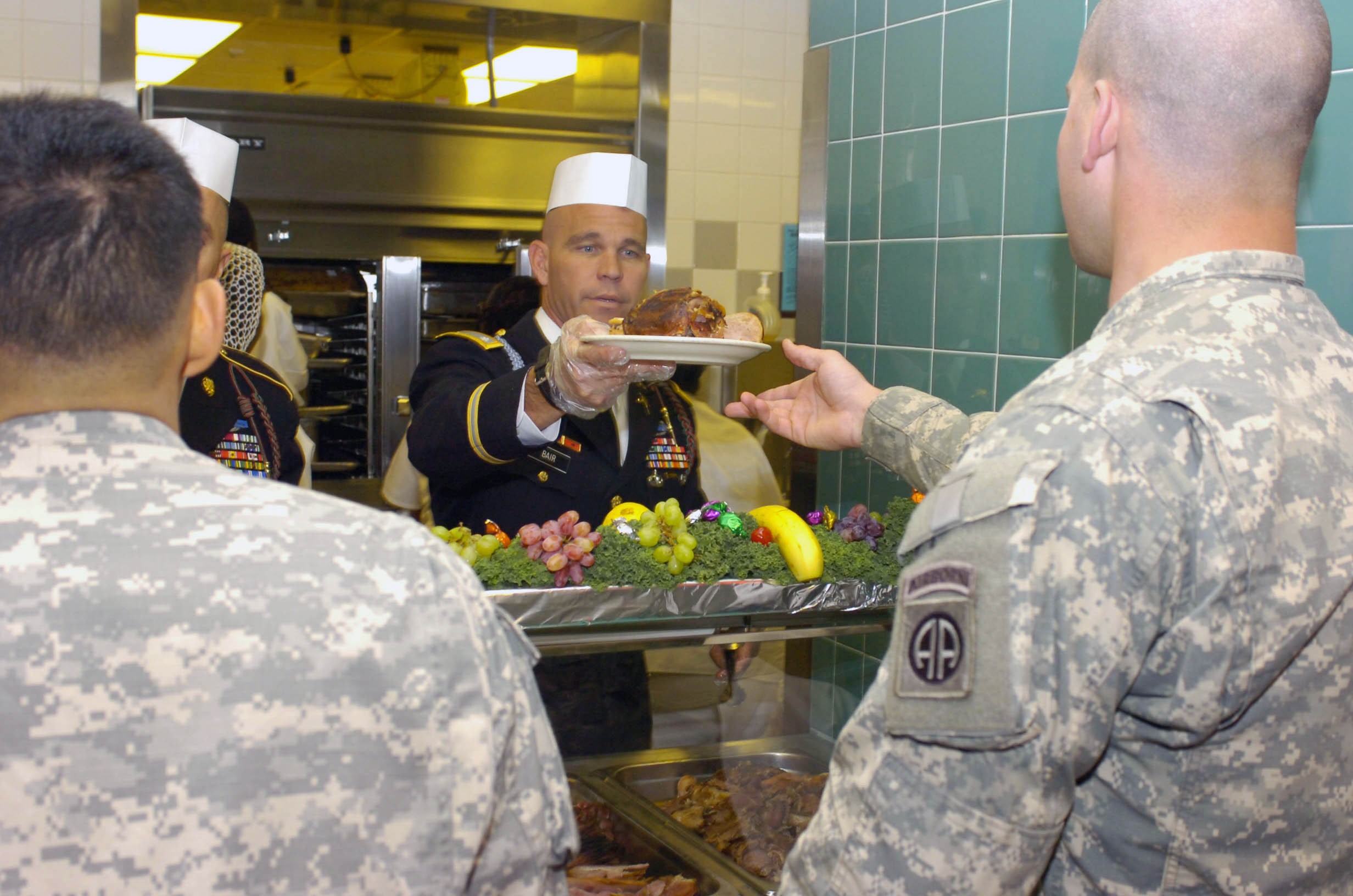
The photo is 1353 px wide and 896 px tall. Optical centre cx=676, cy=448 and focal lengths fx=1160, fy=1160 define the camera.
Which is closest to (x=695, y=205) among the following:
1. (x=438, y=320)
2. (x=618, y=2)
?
(x=618, y=2)

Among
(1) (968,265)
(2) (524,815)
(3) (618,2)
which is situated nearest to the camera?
(2) (524,815)

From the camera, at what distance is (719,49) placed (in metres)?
4.08

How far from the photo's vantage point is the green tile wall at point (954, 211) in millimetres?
2139

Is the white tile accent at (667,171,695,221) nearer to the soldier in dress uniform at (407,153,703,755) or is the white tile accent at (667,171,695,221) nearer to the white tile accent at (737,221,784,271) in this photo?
the white tile accent at (737,221,784,271)

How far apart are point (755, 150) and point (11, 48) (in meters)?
2.33

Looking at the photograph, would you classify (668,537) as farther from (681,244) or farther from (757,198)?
(757,198)

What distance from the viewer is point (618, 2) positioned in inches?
158

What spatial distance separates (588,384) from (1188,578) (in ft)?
4.40

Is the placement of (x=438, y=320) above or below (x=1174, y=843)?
above

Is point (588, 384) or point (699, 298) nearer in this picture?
point (588, 384)

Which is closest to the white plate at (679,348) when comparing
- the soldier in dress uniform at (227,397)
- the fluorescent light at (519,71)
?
the soldier in dress uniform at (227,397)

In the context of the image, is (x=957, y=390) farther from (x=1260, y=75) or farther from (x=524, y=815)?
(x=524, y=815)

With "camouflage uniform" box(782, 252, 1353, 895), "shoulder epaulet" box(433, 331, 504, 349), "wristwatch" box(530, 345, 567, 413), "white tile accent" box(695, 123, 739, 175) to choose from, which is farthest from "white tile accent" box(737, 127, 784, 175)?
"camouflage uniform" box(782, 252, 1353, 895)

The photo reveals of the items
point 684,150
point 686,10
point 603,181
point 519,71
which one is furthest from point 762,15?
point 519,71
